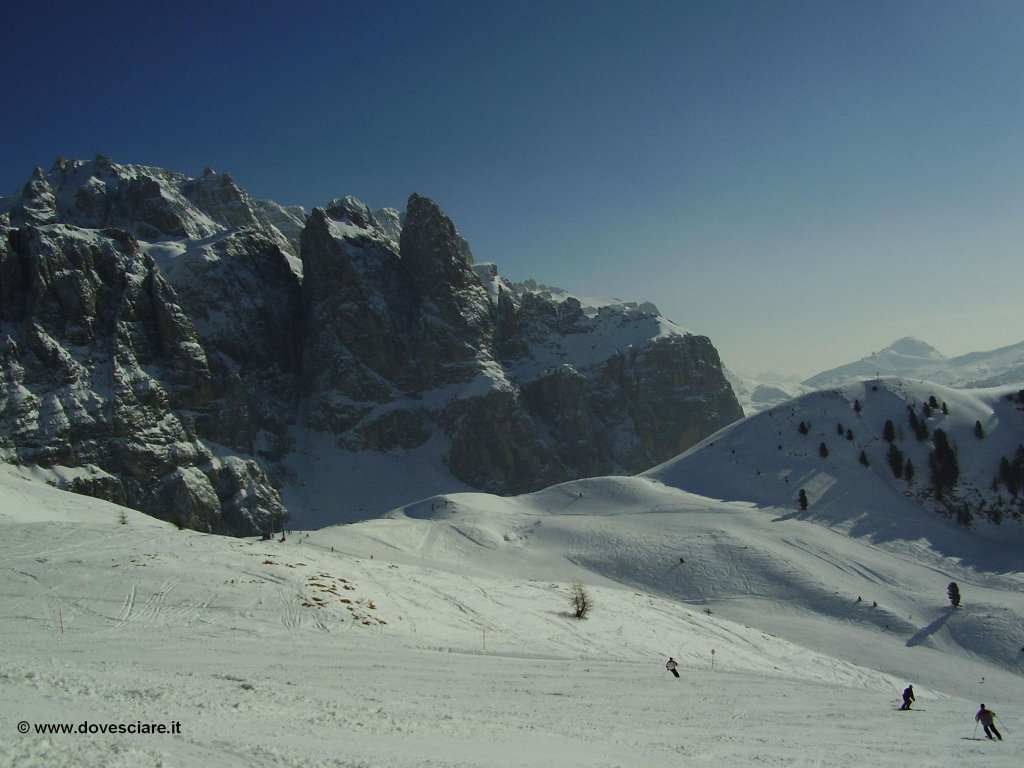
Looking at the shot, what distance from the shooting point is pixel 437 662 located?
72.7 ft

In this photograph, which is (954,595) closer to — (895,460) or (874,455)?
(895,460)

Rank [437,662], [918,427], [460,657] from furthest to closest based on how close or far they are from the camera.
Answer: [918,427] < [460,657] < [437,662]

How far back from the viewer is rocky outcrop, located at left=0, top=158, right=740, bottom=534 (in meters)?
120

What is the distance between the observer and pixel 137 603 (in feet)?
81.7

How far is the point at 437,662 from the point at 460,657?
157 centimetres

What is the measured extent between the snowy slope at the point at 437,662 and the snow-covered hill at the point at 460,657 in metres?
0.10

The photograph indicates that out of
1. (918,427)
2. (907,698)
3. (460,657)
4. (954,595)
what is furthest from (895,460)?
(460,657)

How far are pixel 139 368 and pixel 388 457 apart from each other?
176ft

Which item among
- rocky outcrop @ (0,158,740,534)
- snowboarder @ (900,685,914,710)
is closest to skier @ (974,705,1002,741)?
snowboarder @ (900,685,914,710)

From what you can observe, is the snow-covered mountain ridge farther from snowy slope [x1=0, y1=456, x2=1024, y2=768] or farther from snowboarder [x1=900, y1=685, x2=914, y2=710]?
snowboarder [x1=900, y1=685, x2=914, y2=710]

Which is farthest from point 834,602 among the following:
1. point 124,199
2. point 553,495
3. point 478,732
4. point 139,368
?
point 124,199

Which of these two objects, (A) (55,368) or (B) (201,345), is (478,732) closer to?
(A) (55,368)

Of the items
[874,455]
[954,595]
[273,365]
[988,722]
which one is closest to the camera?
[988,722]

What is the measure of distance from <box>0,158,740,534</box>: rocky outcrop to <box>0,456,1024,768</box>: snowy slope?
6971cm
